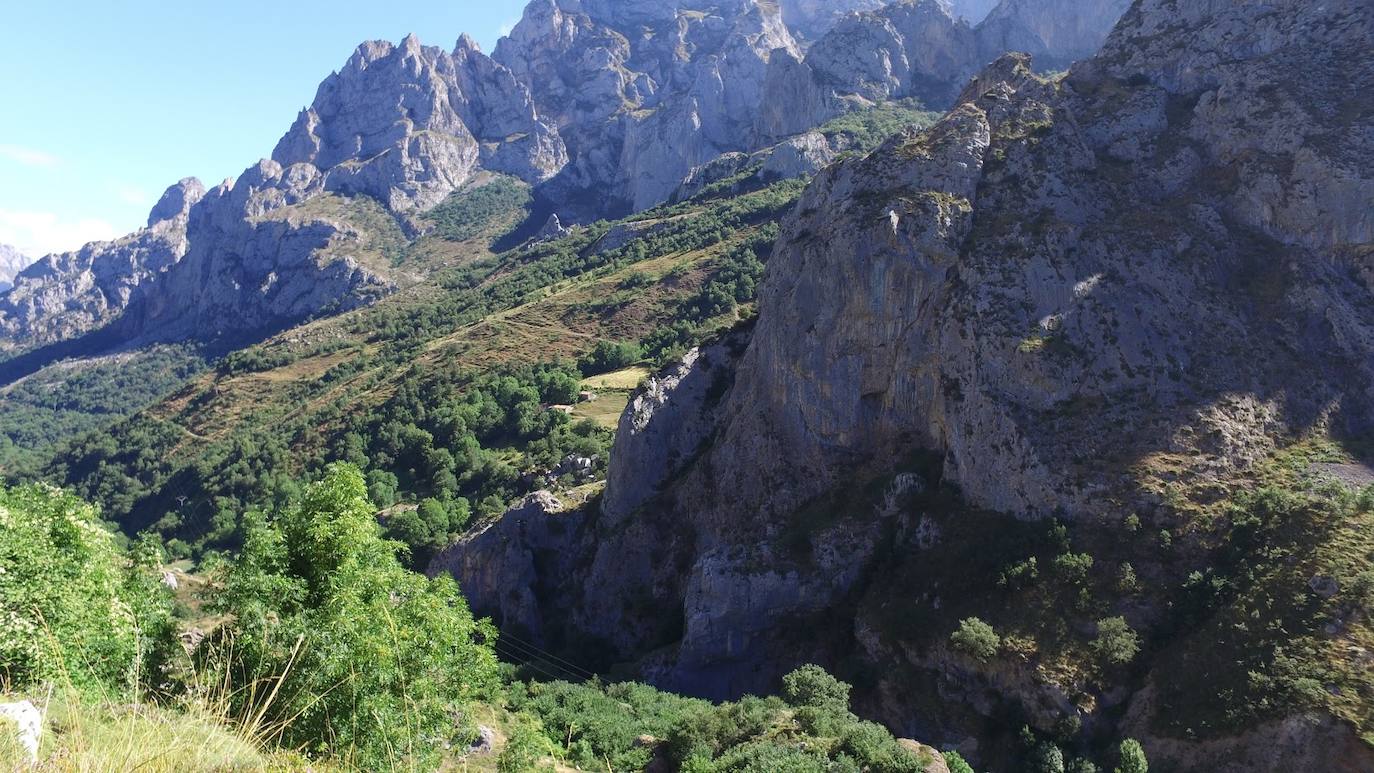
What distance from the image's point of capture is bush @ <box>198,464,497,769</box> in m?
11.3

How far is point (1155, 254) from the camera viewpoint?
35.5 metres

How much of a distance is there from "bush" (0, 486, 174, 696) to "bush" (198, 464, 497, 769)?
1554 mm

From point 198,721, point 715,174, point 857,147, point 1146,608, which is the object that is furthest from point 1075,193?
point 715,174

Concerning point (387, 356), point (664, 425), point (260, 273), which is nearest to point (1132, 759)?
point (664, 425)

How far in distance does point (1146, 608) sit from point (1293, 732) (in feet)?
18.5

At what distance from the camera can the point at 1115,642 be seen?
24.7 m

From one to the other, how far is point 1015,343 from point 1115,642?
13.4 metres

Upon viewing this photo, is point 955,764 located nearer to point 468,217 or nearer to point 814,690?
point 814,690

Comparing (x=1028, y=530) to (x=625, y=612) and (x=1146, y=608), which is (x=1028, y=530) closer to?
(x=1146, y=608)

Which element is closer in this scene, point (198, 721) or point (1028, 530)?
point (198, 721)

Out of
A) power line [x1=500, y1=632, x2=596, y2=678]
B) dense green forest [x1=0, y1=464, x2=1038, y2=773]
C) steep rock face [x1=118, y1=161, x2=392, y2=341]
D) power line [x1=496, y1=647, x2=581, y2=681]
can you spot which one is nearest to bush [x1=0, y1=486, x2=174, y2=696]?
dense green forest [x1=0, y1=464, x2=1038, y2=773]

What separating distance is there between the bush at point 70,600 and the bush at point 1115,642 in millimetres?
26284

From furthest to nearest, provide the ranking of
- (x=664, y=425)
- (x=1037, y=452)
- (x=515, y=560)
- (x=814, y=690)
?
1. (x=664, y=425)
2. (x=515, y=560)
3. (x=1037, y=452)
4. (x=814, y=690)

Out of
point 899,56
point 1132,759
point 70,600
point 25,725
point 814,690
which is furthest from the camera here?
point 899,56
